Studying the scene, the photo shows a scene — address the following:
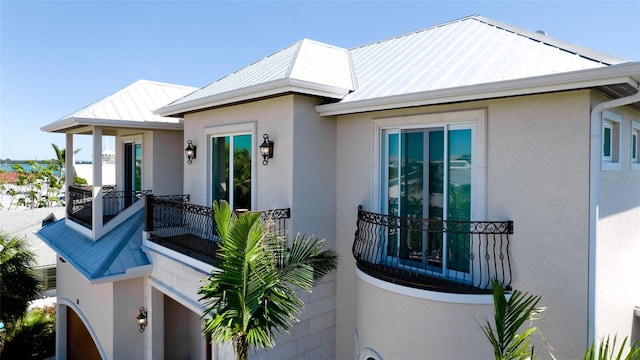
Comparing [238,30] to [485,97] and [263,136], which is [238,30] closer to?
[263,136]

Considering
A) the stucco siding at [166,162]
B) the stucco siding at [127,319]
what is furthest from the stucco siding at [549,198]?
the stucco siding at [166,162]

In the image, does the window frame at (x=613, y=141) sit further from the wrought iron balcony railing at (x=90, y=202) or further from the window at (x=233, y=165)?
the wrought iron balcony railing at (x=90, y=202)

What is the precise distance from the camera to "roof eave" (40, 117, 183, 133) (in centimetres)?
1120

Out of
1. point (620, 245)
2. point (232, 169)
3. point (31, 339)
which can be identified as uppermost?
point (232, 169)

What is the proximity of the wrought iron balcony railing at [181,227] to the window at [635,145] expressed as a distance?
8.62m

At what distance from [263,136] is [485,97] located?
4644mm

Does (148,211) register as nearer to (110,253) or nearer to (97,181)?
(110,253)

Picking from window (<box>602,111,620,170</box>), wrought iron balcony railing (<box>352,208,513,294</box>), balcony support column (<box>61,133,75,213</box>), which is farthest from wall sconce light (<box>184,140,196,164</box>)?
window (<box>602,111,620,170</box>)

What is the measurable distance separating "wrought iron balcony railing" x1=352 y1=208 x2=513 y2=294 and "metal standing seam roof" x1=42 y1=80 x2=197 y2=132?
8.50 metres

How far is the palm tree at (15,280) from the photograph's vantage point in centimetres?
1592

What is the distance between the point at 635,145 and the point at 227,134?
9044mm

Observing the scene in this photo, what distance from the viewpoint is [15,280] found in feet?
53.5

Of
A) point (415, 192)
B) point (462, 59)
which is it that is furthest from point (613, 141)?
point (415, 192)

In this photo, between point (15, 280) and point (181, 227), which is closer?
point (181, 227)
